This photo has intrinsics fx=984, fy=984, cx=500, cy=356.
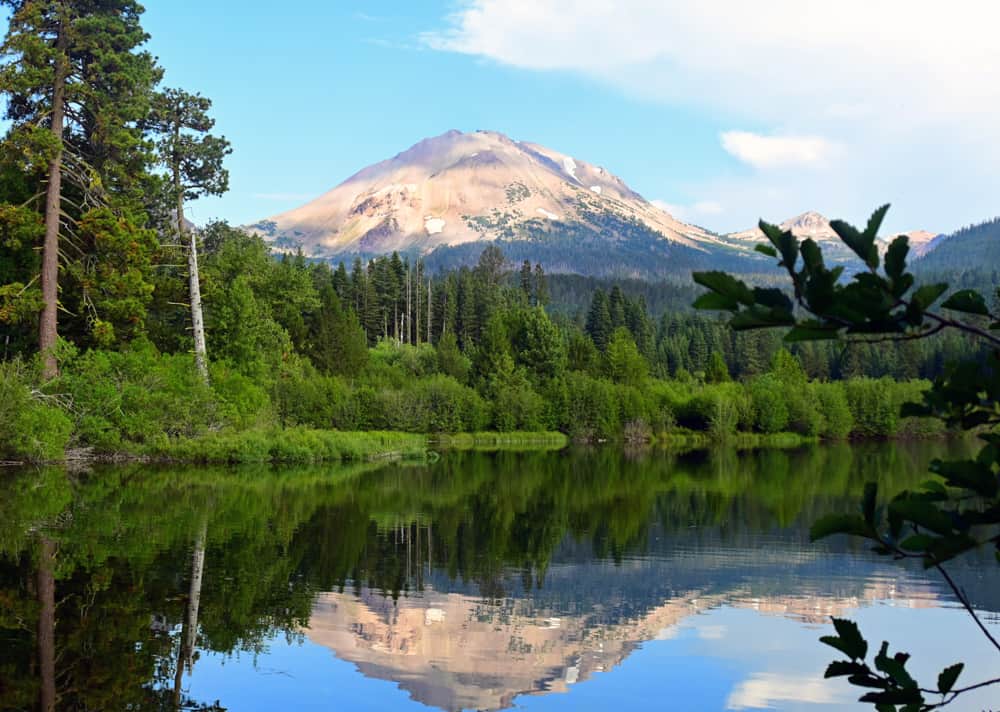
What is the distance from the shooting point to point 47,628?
10.7 m

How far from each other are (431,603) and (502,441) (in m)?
54.0

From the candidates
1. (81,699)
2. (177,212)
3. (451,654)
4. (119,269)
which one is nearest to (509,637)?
(451,654)

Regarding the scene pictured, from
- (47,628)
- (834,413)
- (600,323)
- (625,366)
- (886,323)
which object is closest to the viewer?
(886,323)

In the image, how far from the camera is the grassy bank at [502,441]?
204ft

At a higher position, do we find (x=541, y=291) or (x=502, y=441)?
(x=541, y=291)

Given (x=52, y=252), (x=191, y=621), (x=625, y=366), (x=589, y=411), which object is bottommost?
(x=589, y=411)

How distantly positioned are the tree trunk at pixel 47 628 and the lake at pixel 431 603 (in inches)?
1.6

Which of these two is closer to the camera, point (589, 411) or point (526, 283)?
point (589, 411)

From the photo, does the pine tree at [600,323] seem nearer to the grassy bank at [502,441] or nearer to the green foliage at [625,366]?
the green foliage at [625,366]

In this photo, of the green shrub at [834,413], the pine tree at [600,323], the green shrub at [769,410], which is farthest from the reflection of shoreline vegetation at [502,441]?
the pine tree at [600,323]

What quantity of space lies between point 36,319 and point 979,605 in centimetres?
3034

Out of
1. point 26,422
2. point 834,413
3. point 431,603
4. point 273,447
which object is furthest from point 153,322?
point 834,413

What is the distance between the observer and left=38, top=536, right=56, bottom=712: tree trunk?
28.4 feet

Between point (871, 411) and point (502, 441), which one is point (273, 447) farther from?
point (871, 411)
